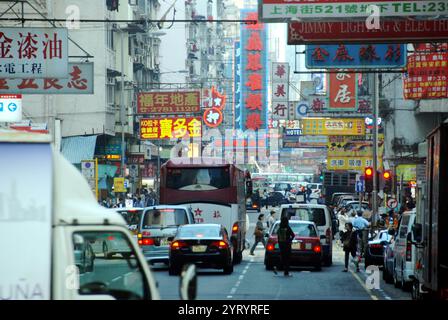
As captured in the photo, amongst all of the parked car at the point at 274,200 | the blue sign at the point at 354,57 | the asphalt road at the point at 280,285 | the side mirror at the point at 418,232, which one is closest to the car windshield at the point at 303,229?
the asphalt road at the point at 280,285

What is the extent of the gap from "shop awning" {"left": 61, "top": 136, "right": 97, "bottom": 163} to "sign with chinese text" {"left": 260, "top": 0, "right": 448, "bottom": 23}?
43.2m

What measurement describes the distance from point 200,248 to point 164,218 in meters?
3.27

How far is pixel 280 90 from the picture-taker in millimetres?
73375

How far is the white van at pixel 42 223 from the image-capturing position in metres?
7.52

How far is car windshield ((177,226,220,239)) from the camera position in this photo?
2934 centimetres

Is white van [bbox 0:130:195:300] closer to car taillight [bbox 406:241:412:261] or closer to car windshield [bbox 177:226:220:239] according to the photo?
car taillight [bbox 406:241:412:261]

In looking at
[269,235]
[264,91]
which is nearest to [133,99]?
[264,91]

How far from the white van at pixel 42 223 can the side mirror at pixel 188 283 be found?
0.01 metres

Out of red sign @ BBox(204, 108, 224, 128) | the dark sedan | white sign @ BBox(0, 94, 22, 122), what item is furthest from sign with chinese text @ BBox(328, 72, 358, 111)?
the dark sedan

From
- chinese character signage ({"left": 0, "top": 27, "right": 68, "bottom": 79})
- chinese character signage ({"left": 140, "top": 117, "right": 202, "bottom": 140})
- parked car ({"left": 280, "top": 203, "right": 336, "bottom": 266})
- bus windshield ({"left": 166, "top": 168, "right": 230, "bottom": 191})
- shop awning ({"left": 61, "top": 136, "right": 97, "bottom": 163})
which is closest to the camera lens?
chinese character signage ({"left": 0, "top": 27, "right": 68, "bottom": 79})

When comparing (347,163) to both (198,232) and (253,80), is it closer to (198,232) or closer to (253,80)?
(253,80)

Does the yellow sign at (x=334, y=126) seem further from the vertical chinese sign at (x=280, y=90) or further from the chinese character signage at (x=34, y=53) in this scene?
the chinese character signage at (x=34, y=53)

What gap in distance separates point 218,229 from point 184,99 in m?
35.2

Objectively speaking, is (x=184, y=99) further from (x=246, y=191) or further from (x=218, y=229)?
(x=218, y=229)
